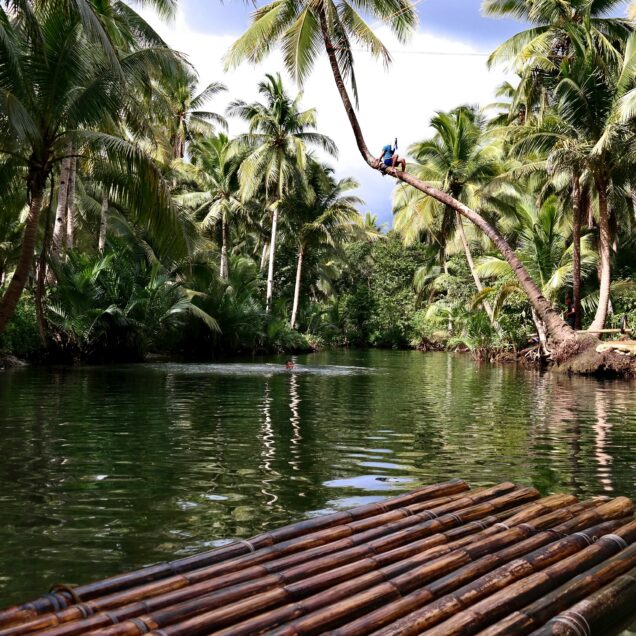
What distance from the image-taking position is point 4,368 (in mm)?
19781

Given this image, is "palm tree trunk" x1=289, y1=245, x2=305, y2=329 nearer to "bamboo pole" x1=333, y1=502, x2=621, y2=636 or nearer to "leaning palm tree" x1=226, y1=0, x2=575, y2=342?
"leaning palm tree" x1=226, y1=0, x2=575, y2=342

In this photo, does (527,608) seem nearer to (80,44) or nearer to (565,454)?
(565,454)

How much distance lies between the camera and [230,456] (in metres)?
8.05

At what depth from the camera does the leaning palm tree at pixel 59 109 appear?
44.4 feet

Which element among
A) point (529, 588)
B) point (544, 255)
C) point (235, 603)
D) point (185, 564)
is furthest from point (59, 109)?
point (544, 255)

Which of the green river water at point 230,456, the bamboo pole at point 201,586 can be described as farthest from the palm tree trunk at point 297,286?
the bamboo pole at point 201,586

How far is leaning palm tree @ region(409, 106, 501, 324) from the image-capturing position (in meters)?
31.6

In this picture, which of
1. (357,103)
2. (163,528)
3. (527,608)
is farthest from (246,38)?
(527,608)

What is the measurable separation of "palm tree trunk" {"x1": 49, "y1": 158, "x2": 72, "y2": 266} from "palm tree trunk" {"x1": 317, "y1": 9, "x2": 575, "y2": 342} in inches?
331

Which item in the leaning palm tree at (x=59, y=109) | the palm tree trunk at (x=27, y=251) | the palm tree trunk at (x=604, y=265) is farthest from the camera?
the palm tree trunk at (x=604, y=265)

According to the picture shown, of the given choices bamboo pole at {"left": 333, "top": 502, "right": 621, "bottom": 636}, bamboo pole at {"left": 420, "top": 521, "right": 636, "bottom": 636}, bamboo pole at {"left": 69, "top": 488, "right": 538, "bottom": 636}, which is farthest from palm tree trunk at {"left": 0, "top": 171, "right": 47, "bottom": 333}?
bamboo pole at {"left": 420, "top": 521, "right": 636, "bottom": 636}

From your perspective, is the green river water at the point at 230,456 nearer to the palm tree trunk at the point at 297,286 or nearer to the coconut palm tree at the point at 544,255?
the coconut palm tree at the point at 544,255

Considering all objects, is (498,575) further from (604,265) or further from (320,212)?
(320,212)

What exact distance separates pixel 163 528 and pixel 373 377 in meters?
15.7
